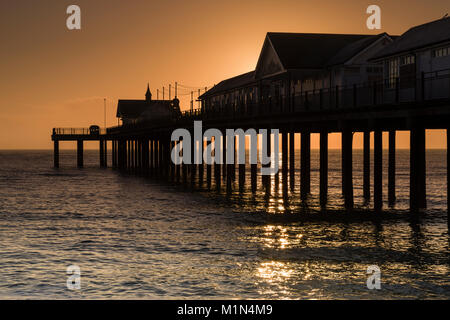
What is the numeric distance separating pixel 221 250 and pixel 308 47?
22123 millimetres

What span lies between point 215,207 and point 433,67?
1450 centimetres

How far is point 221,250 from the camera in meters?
21.3

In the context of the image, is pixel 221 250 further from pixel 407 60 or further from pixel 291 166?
pixel 291 166

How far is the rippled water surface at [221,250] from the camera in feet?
53.1

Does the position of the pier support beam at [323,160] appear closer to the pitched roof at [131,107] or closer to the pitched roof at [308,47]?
the pitched roof at [308,47]

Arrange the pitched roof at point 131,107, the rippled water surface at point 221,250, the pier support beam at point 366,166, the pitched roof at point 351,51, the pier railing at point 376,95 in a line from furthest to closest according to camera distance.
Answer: the pitched roof at point 131,107, the pier support beam at point 366,166, the pitched roof at point 351,51, the pier railing at point 376,95, the rippled water surface at point 221,250

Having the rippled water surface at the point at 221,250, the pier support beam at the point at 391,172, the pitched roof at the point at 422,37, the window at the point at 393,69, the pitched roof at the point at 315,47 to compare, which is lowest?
the rippled water surface at the point at 221,250

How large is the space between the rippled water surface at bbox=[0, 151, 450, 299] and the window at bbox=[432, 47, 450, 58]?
6977mm

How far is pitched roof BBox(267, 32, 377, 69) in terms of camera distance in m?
38.2

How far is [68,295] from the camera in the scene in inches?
618

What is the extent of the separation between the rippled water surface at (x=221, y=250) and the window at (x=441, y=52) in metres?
6.98

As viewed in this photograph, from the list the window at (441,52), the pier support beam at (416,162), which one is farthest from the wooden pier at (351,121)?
the window at (441,52)

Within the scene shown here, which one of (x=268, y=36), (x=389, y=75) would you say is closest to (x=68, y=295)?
(x=389, y=75)
